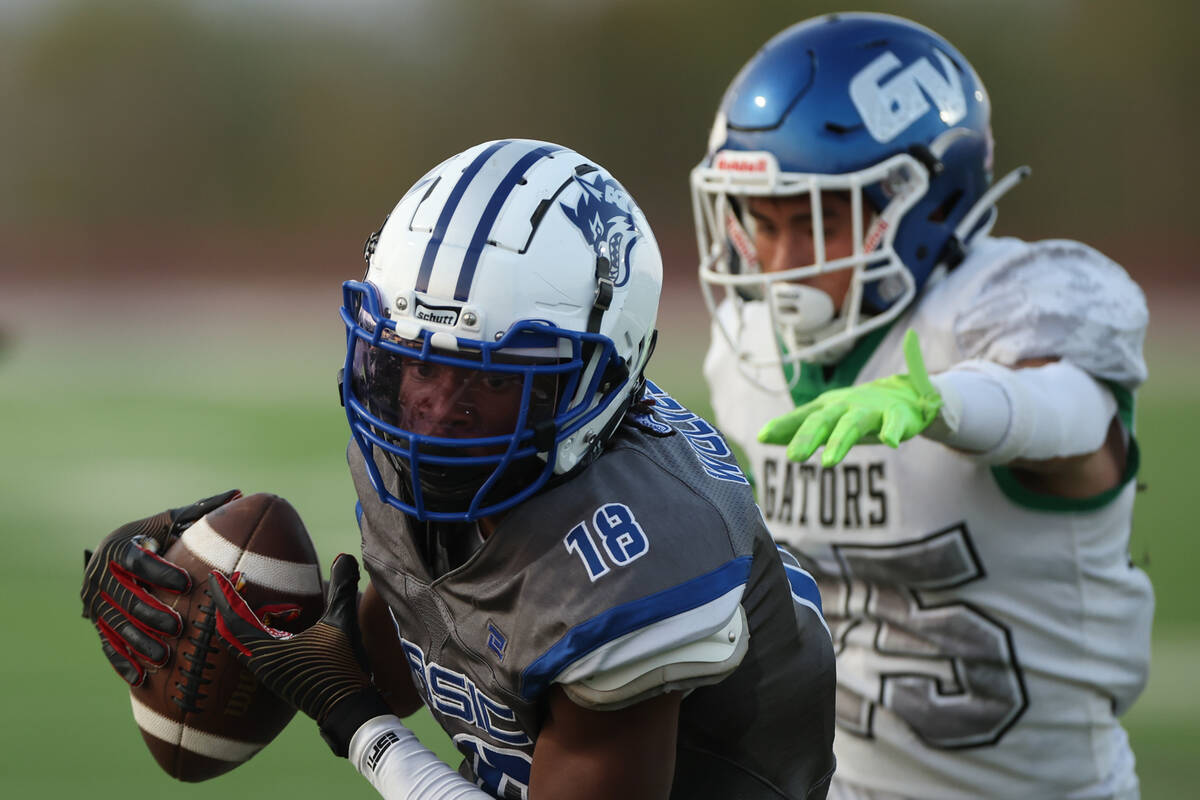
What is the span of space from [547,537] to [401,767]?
35cm

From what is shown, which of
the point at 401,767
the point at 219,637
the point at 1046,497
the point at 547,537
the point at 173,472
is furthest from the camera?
the point at 173,472

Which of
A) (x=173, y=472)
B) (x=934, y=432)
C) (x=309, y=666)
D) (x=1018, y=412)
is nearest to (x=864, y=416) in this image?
(x=934, y=432)

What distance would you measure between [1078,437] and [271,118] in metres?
14.0

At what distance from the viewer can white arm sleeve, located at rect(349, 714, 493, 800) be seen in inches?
61.1

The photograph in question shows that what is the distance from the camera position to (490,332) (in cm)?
146

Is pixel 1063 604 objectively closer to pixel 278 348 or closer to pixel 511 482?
pixel 511 482

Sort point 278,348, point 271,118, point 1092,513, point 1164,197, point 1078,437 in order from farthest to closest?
point 271,118 < point 1164,197 < point 278,348 < point 1092,513 < point 1078,437

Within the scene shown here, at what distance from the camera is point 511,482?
1525 millimetres

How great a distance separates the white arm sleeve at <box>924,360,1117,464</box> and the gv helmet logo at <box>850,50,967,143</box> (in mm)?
549

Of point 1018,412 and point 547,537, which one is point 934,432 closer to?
point 1018,412

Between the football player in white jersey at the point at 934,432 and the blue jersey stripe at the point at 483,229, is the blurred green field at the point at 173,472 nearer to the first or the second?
the football player in white jersey at the point at 934,432

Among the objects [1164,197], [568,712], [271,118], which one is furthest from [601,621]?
[271,118]

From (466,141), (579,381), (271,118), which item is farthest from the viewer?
(271,118)

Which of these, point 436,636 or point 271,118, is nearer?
point 436,636
